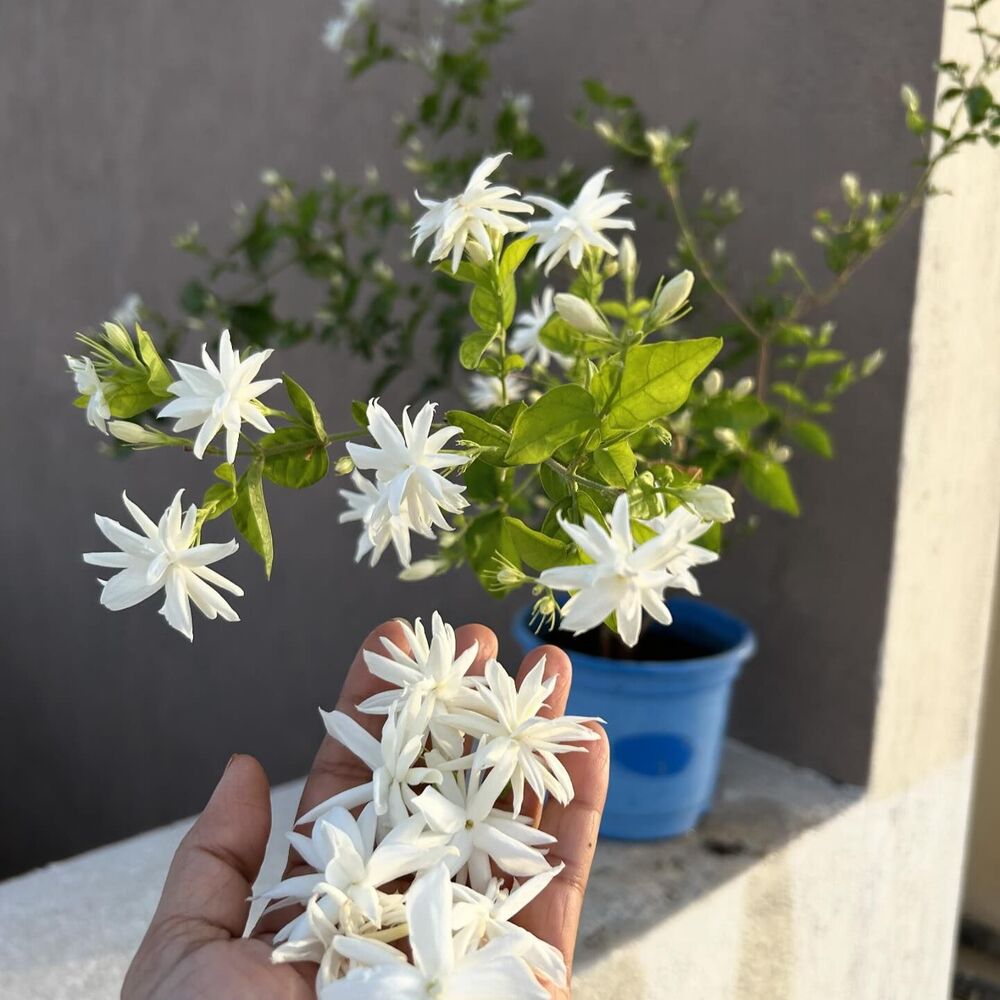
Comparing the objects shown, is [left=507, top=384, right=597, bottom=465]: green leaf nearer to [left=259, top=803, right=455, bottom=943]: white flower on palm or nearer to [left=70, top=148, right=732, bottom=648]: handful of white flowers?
[left=70, top=148, right=732, bottom=648]: handful of white flowers

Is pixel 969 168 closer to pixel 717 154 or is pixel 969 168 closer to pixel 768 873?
pixel 717 154

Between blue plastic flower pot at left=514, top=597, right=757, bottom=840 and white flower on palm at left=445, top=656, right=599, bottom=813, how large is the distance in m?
0.43

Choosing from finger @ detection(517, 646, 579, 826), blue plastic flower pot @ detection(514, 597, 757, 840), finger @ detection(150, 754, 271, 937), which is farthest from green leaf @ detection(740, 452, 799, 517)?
finger @ detection(150, 754, 271, 937)

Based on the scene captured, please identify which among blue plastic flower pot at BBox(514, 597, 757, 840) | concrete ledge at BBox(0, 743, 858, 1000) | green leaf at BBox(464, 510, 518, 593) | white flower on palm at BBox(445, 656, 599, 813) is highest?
green leaf at BBox(464, 510, 518, 593)

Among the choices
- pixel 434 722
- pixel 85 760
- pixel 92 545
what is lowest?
pixel 85 760

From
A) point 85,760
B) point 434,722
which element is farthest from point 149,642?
point 434,722

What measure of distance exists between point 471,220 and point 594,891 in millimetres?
746

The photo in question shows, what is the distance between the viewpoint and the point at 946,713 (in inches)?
53.7

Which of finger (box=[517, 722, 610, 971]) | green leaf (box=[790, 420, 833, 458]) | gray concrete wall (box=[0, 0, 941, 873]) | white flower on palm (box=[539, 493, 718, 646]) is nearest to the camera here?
white flower on palm (box=[539, 493, 718, 646])

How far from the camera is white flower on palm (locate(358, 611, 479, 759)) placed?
66 centimetres

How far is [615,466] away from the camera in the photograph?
611 mm

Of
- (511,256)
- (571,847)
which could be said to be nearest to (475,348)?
(511,256)

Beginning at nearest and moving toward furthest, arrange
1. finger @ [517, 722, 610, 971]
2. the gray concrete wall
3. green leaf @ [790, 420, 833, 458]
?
finger @ [517, 722, 610, 971] → green leaf @ [790, 420, 833, 458] → the gray concrete wall

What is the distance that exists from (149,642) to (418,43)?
1.69m
